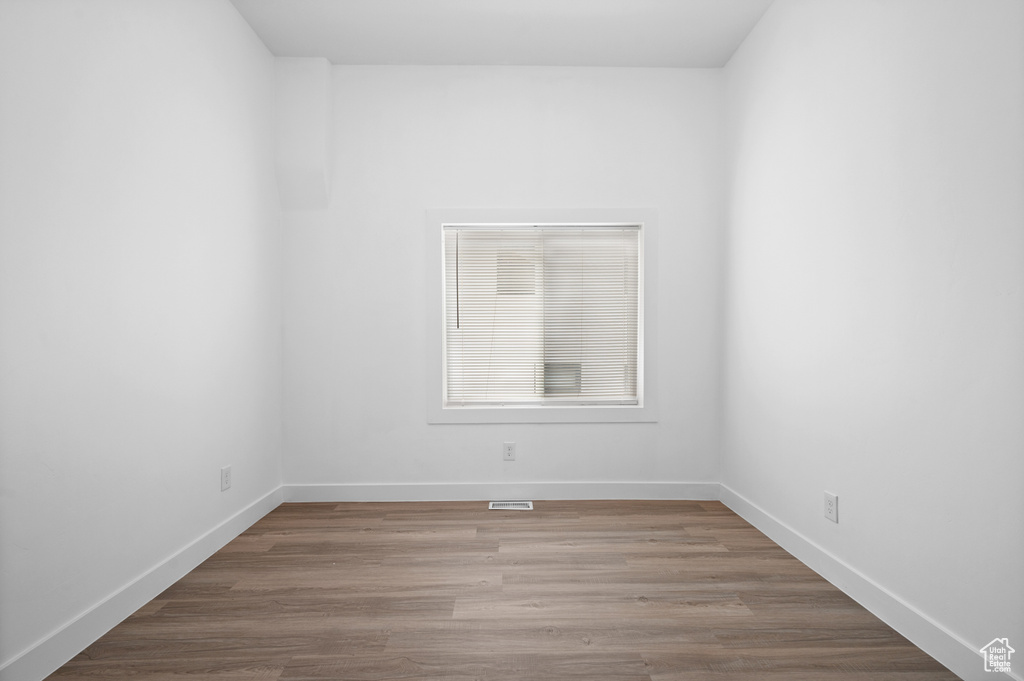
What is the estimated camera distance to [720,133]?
369 cm

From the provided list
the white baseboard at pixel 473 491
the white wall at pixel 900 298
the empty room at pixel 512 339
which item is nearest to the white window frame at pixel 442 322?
the empty room at pixel 512 339

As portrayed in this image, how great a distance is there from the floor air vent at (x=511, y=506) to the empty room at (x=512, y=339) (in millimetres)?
27

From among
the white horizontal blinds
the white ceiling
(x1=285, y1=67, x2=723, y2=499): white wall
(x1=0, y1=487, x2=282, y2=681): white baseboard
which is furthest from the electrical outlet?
(x1=0, y1=487, x2=282, y2=681): white baseboard

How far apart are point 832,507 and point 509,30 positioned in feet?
9.93

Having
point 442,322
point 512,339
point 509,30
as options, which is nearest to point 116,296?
point 442,322

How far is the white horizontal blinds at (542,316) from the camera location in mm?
3746

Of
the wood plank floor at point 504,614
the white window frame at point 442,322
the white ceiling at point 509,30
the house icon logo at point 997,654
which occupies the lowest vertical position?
the wood plank floor at point 504,614

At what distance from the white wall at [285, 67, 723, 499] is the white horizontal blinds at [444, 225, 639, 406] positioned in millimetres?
208

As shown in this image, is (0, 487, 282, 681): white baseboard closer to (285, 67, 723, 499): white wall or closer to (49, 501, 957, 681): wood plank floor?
(49, 501, 957, 681): wood plank floor

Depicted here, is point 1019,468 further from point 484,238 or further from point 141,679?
point 484,238

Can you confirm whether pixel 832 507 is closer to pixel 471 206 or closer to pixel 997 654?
pixel 997 654

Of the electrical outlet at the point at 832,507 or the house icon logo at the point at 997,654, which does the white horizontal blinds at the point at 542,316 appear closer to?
the electrical outlet at the point at 832,507

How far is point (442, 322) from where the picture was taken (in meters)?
3.65

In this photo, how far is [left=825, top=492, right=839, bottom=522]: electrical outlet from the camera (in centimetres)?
240
